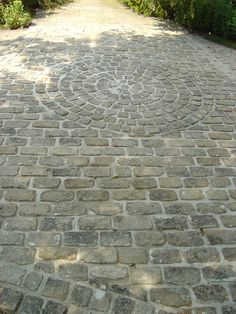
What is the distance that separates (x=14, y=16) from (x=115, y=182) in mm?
6382

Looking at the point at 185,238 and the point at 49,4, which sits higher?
the point at 49,4

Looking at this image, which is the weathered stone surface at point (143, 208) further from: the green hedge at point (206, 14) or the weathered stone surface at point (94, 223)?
the green hedge at point (206, 14)

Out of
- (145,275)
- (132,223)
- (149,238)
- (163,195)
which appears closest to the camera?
(145,275)

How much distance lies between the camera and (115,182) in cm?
428

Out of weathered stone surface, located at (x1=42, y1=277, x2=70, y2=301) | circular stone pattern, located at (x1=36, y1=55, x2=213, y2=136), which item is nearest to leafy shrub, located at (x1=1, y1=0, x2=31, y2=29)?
circular stone pattern, located at (x1=36, y1=55, x2=213, y2=136)

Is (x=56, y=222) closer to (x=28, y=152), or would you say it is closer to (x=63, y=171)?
(x=63, y=171)

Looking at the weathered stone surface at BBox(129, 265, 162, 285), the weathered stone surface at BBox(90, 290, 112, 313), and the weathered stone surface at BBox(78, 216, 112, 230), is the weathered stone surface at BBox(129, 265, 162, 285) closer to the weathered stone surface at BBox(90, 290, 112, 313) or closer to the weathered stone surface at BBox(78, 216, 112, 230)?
the weathered stone surface at BBox(90, 290, 112, 313)

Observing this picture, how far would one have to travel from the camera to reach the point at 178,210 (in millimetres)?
3975

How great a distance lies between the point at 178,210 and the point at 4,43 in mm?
5766

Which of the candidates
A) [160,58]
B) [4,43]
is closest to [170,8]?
[160,58]

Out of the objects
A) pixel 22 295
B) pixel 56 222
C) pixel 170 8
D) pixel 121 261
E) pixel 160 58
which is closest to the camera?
pixel 22 295

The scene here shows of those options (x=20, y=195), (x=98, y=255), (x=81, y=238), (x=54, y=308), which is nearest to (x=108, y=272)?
(x=98, y=255)

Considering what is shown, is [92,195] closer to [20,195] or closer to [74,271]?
[20,195]

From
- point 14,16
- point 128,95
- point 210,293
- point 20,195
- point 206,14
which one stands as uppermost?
point 206,14
